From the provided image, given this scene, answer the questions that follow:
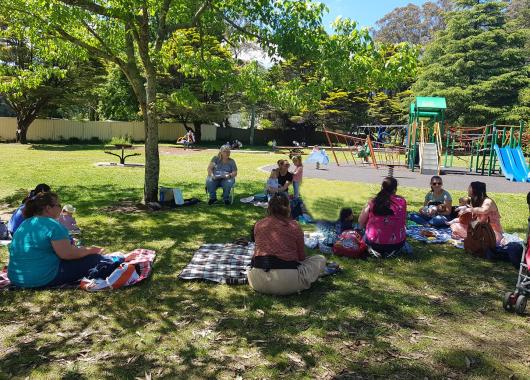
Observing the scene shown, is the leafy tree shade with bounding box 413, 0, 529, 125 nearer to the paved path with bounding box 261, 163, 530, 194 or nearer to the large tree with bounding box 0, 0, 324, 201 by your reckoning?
the paved path with bounding box 261, 163, 530, 194

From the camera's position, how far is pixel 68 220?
266 inches

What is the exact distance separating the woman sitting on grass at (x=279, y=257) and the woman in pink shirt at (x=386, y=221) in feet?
5.10

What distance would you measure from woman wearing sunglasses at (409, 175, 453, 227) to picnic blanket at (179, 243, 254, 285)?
359 centimetres

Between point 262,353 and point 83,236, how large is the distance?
439 centimetres

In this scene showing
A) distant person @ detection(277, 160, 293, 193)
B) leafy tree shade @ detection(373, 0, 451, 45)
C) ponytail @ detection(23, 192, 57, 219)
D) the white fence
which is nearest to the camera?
ponytail @ detection(23, 192, 57, 219)

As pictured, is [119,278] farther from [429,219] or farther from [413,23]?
[413,23]

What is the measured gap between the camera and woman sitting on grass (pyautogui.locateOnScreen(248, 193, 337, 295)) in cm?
462

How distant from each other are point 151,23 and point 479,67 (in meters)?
32.9

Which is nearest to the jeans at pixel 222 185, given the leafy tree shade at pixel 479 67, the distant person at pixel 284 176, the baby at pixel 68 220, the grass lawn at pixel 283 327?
the distant person at pixel 284 176

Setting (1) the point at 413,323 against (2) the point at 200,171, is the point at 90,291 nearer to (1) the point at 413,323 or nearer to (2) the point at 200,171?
(1) the point at 413,323

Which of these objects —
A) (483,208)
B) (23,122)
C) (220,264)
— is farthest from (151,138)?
(23,122)

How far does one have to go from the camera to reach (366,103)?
42.5 meters

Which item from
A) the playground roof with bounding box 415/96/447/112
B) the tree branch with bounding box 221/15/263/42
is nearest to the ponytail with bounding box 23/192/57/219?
the tree branch with bounding box 221/15/263/42

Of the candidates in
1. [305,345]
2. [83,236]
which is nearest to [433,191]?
[305,345]
